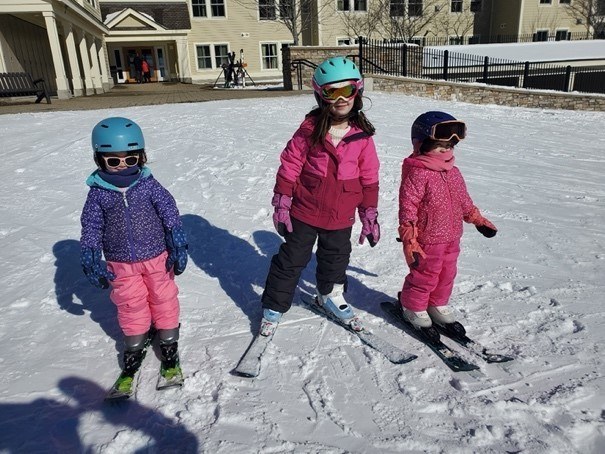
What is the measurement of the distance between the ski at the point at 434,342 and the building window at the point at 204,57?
27.7 meters

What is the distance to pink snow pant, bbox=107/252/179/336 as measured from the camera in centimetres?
245

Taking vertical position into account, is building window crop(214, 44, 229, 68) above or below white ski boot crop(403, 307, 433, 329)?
above

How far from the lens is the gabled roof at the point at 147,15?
25875 millimetres

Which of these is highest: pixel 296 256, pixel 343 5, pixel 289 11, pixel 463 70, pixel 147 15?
pixel 343 5

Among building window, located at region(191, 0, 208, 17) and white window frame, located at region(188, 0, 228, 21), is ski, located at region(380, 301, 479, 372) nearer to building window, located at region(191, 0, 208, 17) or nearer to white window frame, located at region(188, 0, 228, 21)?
white window frame, located at region(188, 0, 228, 21)

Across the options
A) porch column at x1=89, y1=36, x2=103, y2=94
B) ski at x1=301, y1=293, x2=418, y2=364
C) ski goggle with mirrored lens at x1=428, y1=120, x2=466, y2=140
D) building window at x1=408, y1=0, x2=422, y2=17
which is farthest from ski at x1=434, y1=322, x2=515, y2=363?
building window at x1=408, y1=0, x2=422, y2=17

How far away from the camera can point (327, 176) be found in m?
2.67

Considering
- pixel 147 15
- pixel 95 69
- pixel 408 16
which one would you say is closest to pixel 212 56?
pixel 147 15

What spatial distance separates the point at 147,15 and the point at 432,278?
2883cm

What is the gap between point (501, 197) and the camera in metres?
5.55

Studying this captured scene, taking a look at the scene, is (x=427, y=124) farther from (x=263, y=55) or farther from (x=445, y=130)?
(x=263, y=55)

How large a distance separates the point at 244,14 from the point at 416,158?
28.5m

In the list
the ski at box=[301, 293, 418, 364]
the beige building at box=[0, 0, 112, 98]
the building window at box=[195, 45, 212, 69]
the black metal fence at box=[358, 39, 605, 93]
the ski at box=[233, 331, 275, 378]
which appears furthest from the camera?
the building window at box=[195, 45, 212, 69]

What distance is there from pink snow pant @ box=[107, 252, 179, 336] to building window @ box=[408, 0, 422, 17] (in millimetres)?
32911
